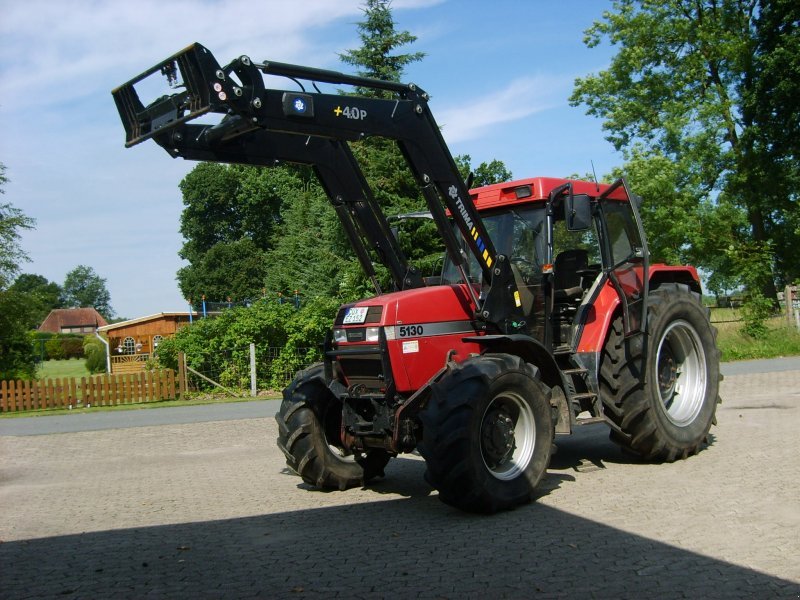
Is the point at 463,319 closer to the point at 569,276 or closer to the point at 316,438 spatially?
the point at 569,276

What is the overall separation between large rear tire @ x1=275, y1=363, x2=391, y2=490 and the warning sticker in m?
1.07

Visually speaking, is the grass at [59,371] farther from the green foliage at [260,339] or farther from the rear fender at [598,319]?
the rear fender at [598,319]

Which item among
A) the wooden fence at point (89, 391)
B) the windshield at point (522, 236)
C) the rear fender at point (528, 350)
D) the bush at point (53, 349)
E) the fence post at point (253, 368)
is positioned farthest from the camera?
the bush at point (53, 349)

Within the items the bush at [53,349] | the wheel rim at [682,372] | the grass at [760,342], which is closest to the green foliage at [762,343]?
the grass at [760,342]

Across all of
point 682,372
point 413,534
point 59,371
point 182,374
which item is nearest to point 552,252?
point 682,372

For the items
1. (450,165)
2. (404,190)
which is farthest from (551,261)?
(404,190)

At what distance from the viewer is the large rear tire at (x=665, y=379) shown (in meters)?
7.72

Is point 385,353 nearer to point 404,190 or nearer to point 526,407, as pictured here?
point 526,407

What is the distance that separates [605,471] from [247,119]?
481 cm

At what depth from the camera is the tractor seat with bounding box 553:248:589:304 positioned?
8078mm

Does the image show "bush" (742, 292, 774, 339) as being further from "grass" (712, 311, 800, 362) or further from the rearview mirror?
the rearview mirror

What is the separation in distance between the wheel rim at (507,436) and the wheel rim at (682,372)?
8.00 ft

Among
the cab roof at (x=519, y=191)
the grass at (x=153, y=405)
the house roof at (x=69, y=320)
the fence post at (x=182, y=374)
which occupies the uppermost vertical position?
the house roof at (x=69, y=320)

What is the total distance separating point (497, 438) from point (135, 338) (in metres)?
38.5
